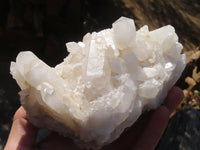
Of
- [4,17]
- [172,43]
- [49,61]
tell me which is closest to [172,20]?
[49,61]

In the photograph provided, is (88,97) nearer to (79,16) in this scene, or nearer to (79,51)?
(79,51)

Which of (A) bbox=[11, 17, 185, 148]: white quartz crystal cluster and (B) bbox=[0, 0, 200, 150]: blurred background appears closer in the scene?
(A) bbox=[11, 17, 185, 148]: white quartz crystal cluster

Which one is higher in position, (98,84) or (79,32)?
(79,32)

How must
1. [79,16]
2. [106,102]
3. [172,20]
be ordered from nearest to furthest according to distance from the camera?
1. [106,102]
2. [79,16]
3. [172,20]

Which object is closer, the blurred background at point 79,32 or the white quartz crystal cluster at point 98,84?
the white quartz crystal cluster at point 98,84
